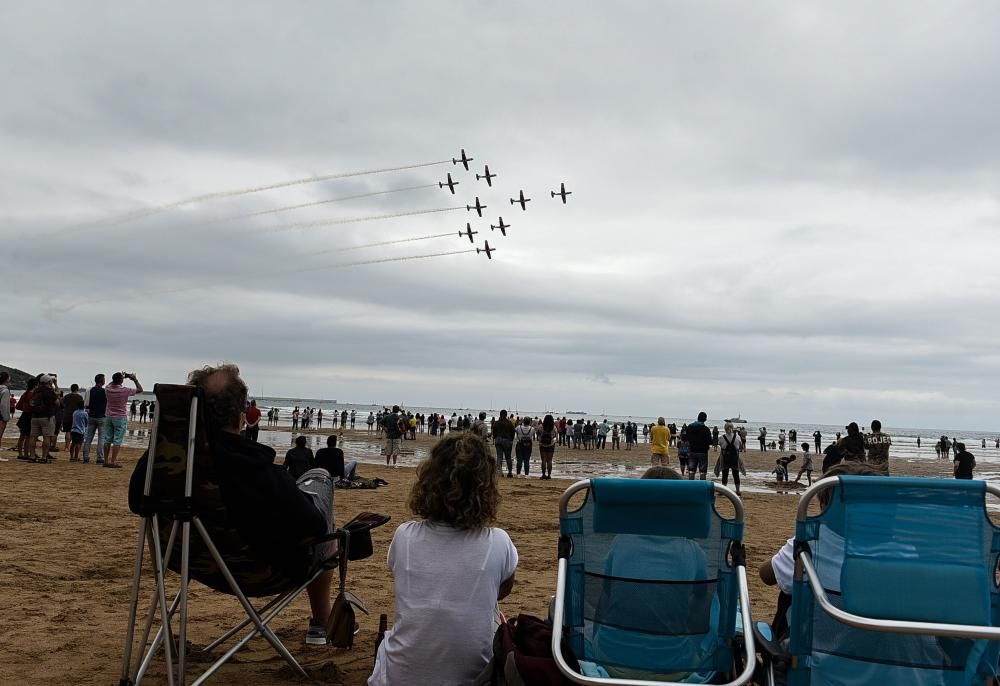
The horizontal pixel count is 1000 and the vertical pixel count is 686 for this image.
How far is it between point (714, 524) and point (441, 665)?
1.22 meters

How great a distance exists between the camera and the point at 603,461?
32.4 m

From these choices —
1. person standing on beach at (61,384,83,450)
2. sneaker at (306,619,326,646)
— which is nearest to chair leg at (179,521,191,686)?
sneaker at (306,619,326,646)

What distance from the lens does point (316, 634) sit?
16.3 ft

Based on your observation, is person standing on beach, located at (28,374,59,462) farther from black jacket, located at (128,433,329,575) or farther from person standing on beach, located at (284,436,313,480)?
black jacket, located at (128,433,329,575)

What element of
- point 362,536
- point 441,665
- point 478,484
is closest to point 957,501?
point 478,484

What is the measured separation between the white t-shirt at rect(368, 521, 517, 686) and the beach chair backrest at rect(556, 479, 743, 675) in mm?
349

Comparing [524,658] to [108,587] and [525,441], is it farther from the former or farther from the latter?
[525,441]

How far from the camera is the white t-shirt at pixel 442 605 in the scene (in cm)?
333

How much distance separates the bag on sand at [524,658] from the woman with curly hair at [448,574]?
0.11m

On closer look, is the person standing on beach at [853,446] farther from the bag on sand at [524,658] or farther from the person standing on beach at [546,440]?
the bag on sand at [524,658]

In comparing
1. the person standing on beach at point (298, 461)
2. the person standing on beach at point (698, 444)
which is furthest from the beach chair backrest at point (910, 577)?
the person standing on beach at point (698, 444)

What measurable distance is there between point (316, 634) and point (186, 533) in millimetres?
1427

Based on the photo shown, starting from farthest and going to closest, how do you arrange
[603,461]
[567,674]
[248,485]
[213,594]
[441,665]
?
[603,461]
[213,594]
[248,485]
[441,665]
[567,674]

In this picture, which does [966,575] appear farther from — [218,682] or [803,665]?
[218,682]
